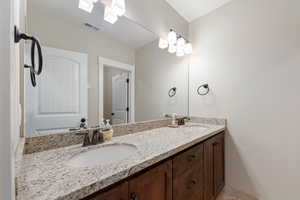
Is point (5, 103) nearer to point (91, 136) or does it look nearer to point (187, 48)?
point (91, 136)

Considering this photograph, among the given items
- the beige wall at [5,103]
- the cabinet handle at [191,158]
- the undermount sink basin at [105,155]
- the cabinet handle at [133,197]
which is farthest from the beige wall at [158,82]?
the beige wall at [5,103]

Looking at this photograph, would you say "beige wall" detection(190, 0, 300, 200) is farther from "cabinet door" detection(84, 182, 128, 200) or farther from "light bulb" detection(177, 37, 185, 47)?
"cabinet door" detection(84, 182, 128, 200)

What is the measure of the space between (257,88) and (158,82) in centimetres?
107

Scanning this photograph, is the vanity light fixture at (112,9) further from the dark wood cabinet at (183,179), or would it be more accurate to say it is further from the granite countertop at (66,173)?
the dark wood cabinet at (183,179)

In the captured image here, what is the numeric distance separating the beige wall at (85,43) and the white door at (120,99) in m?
0.16

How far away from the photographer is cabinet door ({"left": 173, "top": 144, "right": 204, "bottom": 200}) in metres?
1.04

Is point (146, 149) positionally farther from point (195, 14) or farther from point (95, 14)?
point (195, 14)

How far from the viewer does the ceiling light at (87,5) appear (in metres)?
1.14

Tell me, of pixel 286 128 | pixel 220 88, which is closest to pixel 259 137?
pixel 286 128

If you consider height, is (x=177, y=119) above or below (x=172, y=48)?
below

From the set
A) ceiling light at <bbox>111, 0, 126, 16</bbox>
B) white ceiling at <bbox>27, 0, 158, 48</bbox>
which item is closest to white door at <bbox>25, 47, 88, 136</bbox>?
white ceiling at <bbox>27, 0, 158, 48</bbox>

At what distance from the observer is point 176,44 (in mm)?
2061

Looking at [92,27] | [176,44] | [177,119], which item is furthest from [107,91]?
[176,44]

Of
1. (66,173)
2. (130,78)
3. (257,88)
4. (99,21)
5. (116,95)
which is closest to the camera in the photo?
(66,173)
